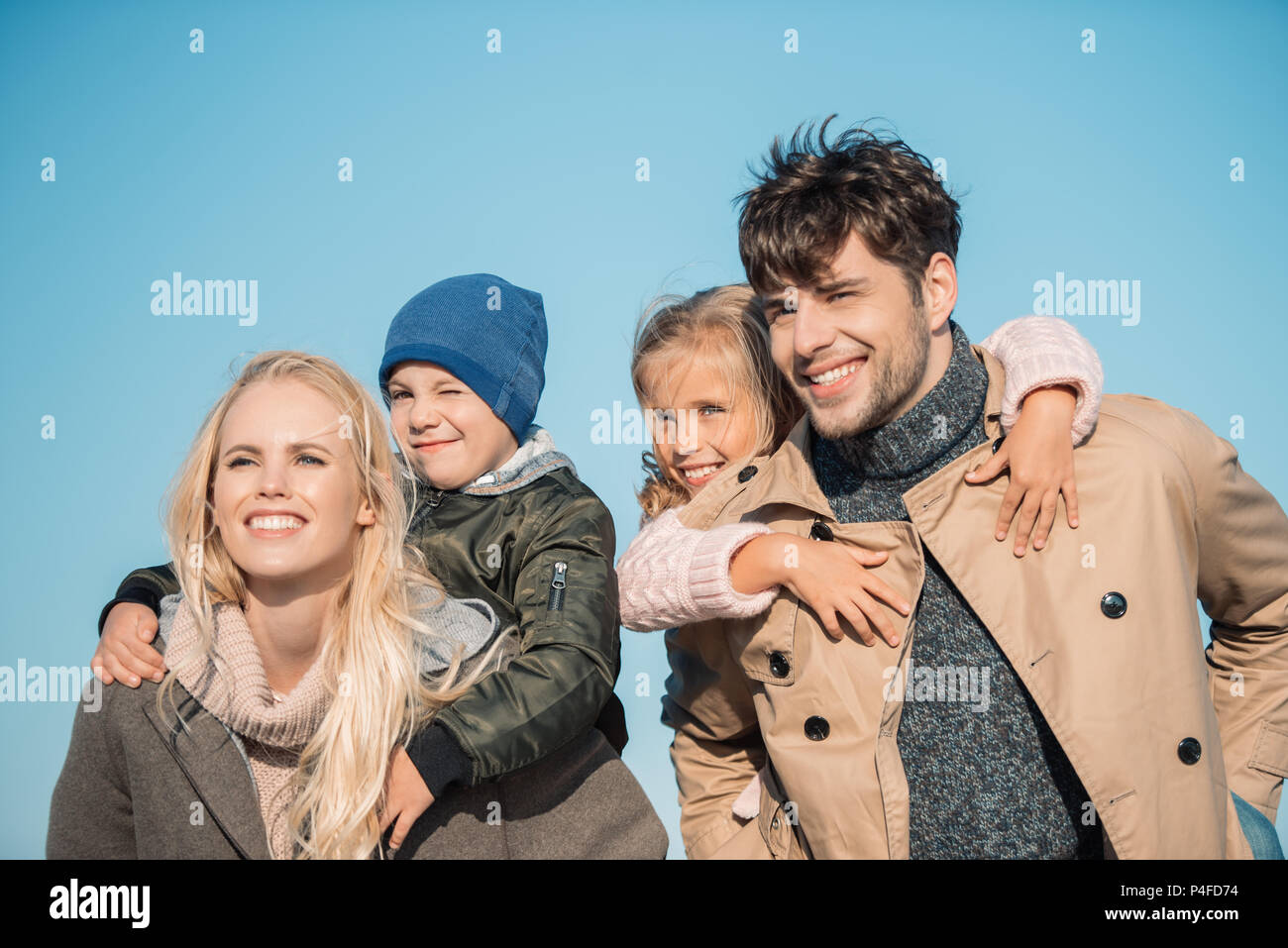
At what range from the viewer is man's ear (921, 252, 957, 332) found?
4.21 m

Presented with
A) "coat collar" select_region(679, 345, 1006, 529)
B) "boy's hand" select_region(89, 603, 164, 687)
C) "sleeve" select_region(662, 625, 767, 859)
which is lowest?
"sleeve" select_region(662, 625, 767, 859)

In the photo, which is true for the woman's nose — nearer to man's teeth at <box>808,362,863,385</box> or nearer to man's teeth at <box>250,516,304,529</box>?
man's teeth at <box>250,516,304,529</box>

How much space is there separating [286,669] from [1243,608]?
3489 mm

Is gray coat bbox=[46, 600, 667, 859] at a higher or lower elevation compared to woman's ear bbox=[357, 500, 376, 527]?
lower

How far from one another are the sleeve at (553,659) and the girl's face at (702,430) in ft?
2.28

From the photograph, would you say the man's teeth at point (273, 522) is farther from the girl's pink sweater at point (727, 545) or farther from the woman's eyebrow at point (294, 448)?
the girl's pink sweater at point (727, 545)

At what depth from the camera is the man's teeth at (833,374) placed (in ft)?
13.3

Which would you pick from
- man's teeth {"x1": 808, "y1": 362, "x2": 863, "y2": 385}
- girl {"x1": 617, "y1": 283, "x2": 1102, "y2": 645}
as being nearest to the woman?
girl {"x1": 617, "y1": 283, "x2": 1102, "y2": 645}

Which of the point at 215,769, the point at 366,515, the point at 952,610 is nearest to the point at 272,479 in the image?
the point at 366,515

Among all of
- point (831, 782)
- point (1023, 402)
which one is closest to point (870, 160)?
point (1023, 402)

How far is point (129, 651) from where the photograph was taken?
3.60 metres

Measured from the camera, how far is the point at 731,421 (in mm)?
4996

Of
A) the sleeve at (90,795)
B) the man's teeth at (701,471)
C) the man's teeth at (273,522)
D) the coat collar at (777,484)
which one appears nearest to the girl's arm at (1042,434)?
the coat collar at (777,484)
